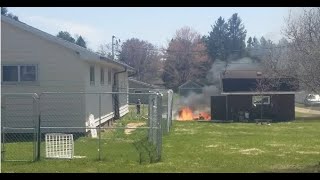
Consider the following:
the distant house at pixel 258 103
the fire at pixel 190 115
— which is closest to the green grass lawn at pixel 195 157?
the distant house at pixel 258 103

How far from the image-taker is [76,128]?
15.2 m

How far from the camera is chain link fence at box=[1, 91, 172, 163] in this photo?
46.6ft

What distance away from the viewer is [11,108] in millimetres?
19609

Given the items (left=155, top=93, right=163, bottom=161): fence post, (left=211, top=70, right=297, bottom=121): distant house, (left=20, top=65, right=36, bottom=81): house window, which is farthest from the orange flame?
(left=155, top=93, right=163, bottom=161): fence post

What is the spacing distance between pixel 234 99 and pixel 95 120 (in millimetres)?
16233

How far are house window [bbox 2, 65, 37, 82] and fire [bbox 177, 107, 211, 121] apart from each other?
18403mm

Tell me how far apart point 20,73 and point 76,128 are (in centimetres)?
576

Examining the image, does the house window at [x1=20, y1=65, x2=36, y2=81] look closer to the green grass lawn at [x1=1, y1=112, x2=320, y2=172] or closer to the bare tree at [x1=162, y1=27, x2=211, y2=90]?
the green grass lawn at [x1=1, y1=112, x2=320, y2=172]

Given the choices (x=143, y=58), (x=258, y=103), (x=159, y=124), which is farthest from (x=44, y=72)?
(x=143, y=58)

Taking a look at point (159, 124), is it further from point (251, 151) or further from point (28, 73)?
point (28, 73)

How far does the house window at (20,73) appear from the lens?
1981cm

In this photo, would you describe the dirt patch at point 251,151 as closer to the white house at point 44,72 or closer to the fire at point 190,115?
the white house at point 44,72
